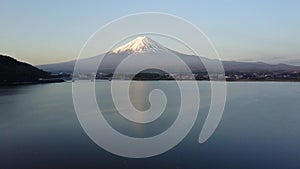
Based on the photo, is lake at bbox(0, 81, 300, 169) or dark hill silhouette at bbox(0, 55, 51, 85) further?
dark hill silhouette at bbox(0, 55, 51, 85)

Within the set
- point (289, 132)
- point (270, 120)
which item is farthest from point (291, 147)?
point (270, 120)

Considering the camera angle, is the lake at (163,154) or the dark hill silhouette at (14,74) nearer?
the lake at (163,154)

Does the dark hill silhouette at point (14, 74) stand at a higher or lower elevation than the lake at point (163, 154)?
higher

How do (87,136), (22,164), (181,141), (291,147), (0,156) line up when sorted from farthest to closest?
(87,136), (181,141), (291,147), (0,156), (22,164)

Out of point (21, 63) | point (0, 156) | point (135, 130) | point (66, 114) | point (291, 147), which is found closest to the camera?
point (0, 156)

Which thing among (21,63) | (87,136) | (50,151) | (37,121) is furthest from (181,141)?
(21,63)

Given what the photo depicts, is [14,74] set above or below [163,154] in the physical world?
above

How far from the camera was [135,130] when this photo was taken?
5965 mm

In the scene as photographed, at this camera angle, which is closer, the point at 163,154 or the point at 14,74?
the point at 163,154

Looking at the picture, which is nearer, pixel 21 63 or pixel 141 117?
pixel 141 117

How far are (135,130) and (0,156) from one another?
2.38 m

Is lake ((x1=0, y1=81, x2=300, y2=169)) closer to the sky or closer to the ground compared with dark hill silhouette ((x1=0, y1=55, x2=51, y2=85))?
closer to the ground

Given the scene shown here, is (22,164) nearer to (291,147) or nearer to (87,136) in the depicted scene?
(87,136)

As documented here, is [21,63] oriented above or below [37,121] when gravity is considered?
above
